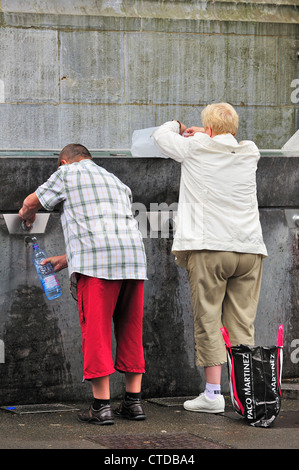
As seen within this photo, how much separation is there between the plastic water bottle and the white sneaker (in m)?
1.20

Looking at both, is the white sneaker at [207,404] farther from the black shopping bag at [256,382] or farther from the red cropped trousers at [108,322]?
the red cropped trousers at [108,322]

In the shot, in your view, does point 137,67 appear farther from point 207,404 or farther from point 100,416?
point 100,416

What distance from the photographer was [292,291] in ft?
22.8

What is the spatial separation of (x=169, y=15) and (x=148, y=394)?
426cm

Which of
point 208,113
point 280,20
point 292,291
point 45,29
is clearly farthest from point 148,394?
point 280,20

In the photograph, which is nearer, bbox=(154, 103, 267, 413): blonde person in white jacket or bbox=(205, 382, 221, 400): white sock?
bbox=(154, 103, 267, 413): blonde person in white jacket

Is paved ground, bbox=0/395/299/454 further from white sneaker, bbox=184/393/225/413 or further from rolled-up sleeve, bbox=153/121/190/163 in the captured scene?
rolled-up sleeve, bbox=153/121/190/163

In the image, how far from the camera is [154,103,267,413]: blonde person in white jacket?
5.95 meters

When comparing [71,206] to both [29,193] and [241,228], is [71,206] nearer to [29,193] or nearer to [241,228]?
[29,193]

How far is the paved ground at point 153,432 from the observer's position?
517 centimetres

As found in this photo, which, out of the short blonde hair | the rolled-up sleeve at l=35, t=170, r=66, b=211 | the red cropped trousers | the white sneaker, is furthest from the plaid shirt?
the white sneaker

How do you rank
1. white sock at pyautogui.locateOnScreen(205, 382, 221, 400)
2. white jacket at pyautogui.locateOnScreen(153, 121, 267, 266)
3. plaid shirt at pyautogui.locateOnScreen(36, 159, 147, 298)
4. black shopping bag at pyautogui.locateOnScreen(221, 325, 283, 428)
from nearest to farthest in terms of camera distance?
plaid shirt at pyautogui.locateOnScreen(36, 159, 147, 298), black shopping bag at pyautogui.locateOnScreen(221, 325, 283, 428), white jacket at pyautogui.locateOnScreen(153, 121, 267, 266), white sock at pyautogui.locateOnScreen(205, 382, 221, 400)

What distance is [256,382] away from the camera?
5.82 m

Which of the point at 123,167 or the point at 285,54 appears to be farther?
the point at 285,54
